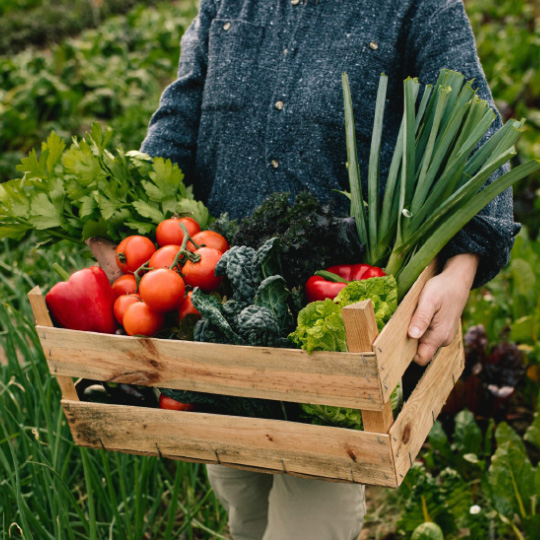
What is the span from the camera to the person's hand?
146 centimetres

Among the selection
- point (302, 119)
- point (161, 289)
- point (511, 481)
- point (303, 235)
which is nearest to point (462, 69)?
point (302, 119)

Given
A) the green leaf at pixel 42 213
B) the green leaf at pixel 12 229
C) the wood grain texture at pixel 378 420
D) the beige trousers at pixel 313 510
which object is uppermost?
the green leaf at pixel 42 213

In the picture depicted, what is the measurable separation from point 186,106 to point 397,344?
1185 mm

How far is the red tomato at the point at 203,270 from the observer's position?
1.65 m

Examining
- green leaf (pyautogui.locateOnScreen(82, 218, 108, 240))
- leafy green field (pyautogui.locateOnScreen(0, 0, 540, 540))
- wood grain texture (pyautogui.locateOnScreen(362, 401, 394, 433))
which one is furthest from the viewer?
leafy green field (pyautogui.locateOnScreen(0, 0, 540, 540))

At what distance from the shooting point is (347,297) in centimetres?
136

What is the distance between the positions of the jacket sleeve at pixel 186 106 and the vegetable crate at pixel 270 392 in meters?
0.77

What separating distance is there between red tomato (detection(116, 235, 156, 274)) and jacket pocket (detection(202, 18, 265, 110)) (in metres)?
0.52

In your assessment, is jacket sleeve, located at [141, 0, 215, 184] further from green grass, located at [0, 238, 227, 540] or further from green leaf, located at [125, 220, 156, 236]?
green grass, located at [0, 238, 227, 540]

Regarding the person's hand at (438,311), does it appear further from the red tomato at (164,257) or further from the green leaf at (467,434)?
the green leaf at (467,434)

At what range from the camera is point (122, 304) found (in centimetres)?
166

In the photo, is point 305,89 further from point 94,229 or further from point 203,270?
point 94,229

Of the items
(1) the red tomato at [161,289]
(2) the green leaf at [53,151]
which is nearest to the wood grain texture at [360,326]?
(1) the red tomato at [161,289]

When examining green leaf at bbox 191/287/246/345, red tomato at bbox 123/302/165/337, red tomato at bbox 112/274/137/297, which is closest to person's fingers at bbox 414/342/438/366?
green leaf at bbox 191/287/246/345
